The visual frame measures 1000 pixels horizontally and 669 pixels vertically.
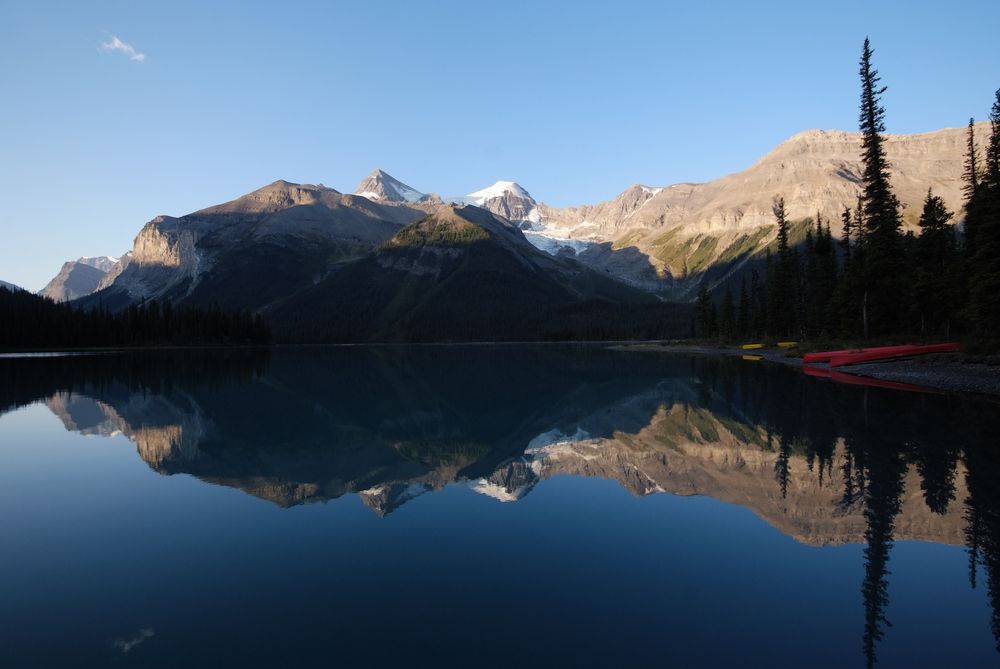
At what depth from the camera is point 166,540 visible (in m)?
13.2

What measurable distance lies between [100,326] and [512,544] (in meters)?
183

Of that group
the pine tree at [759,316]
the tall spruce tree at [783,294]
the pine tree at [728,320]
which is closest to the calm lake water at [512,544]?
the tall spruce tree at [783,294]

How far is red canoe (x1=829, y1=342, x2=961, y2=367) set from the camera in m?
47.9

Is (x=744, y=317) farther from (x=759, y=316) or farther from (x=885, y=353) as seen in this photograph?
(x=885, y=353)

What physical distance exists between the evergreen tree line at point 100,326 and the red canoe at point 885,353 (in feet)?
556

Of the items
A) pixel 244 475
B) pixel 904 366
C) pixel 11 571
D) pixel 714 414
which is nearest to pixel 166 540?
pixel 11 571

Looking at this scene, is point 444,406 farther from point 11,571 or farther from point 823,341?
point 823,341

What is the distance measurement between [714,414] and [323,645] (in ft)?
85.4

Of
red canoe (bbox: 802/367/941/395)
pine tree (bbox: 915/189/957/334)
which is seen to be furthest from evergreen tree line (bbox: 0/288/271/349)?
pine tree (bbox: 915/189/957/334)

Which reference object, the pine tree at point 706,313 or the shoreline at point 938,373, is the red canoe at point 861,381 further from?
the pine tree at point 706,313

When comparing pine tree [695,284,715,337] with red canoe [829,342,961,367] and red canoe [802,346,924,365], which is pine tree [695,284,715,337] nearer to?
red canoe [802,346,924,365]

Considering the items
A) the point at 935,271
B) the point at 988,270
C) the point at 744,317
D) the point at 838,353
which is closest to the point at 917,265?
the point at 935,271

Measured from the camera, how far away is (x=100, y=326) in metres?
158

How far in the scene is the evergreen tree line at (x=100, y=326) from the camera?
472ft
